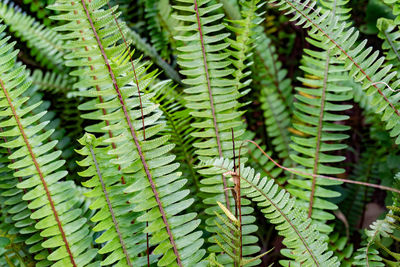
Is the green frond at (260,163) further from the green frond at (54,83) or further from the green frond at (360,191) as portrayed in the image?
the green frond at (54,83)

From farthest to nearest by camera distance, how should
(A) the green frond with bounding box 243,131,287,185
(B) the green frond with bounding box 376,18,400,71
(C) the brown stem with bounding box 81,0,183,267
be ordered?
(A) the green frond with bounding box 243,131,287,185
(B) the green frond with bounding box 376,18,400,71
(C) the brown stem with bounding box 81,0,183,267

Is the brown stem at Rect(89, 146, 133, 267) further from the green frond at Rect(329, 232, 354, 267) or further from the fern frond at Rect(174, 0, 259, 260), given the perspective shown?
the green frond at Rect(329, 232, 354, 267)

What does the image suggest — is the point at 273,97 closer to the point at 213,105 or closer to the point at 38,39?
the point at 213,105

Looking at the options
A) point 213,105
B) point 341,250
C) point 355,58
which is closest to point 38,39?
point 213,105

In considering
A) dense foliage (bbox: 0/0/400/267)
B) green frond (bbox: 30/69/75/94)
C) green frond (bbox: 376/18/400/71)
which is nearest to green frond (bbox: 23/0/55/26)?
dense foliage (bbox: 0/0/400/267)

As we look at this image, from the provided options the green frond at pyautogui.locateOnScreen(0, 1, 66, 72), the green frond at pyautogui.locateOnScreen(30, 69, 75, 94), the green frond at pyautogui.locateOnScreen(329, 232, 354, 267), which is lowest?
the green frond at pyautogui.locateOnScreen(329, 232, 354, 267)

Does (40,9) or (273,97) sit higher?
(40,9)

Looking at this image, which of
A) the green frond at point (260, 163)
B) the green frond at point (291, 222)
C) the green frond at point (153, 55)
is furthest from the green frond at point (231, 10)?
the green frond at point (291, 222)
